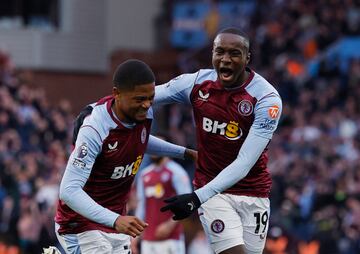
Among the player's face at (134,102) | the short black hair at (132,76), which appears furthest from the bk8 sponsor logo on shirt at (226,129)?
the short black hair at (132,76)

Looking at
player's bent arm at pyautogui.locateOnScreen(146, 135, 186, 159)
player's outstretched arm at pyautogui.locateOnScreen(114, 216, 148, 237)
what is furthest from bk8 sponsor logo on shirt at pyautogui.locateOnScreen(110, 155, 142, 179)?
player's outstretched arm at pyautogui.locateOnScreen(114, 216, 148, 237)

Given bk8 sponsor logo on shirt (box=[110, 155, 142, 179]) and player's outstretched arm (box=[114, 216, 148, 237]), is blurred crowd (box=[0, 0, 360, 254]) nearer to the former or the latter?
bk8 sponsor logo on shirt (box=[110, 155, 142, 179])

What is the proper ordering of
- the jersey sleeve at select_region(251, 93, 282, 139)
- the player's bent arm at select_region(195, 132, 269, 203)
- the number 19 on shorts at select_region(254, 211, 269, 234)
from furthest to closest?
the number 19 on shorts at select_region(254, 211, 269, 234)
the jersey sleeve at select_region(251, 93, 282, 139)
the player's bent arm at select_region(195, 132, 269, 203)

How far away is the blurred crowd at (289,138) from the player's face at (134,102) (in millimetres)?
7112

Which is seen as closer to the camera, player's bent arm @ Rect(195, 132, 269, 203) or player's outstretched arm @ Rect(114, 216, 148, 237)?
player's outstretched arm @ Rect(114, 216, 148, 237)

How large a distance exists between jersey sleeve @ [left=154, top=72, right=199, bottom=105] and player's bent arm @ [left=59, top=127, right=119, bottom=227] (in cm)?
116

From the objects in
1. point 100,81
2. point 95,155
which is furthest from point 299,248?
point 100,81

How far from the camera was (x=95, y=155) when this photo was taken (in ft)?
27.1

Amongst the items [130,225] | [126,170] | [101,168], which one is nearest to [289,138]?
[126,170]

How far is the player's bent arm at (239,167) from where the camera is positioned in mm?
8844

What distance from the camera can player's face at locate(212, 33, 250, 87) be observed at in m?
8.85

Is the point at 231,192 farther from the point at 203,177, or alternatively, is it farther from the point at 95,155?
the point at 95,155

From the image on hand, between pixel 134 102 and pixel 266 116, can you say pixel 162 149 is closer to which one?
pixel 266 116

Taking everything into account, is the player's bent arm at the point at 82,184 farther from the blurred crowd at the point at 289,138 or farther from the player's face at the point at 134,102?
the blurred crowd at the point at 289,138
